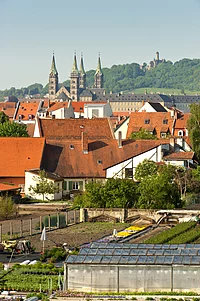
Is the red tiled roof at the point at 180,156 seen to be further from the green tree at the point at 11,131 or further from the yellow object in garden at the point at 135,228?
the yellow object in garden at the point at 135,228

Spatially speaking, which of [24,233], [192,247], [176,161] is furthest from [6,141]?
[192,247]

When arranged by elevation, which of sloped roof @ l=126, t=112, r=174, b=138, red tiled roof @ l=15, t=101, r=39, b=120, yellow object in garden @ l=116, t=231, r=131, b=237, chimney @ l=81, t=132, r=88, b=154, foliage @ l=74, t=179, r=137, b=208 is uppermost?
red tiled roof @ l=15, t=101, r=39, b=120

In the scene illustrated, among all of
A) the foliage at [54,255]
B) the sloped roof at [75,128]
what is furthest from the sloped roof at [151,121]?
the foliage at [54,255]

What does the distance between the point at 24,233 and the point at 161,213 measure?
27.7 feet

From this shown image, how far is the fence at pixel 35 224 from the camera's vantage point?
160 feet

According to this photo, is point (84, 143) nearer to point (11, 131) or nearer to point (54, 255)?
point (11, 131)

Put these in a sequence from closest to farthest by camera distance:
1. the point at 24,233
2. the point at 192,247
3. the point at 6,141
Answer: the point at 192,247, the point at 24,233, the point at 6,141

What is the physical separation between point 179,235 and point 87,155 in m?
28.1

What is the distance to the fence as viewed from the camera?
160ft

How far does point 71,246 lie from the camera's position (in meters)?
43.3

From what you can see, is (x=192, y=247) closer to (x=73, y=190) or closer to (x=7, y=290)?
(x=7, y=290)

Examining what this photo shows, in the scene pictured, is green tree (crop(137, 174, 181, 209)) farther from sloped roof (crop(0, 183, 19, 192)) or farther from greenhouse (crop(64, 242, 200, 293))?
greenhouse (crop(64, 242, 200, 293))

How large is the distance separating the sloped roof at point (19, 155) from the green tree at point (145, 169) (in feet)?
24.3

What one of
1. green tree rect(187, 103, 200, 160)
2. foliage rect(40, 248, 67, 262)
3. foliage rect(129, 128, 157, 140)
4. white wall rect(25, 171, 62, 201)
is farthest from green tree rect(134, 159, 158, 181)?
foliage rect(40, 248, 67, 262)
